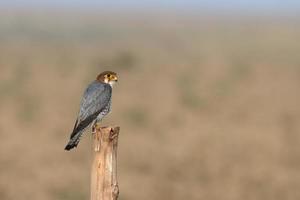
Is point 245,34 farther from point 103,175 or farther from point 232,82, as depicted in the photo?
point 103,175

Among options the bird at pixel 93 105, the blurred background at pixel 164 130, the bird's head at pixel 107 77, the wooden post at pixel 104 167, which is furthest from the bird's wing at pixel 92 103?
the blurred background at pixel 164 130

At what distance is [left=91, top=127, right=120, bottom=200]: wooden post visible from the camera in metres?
7.33

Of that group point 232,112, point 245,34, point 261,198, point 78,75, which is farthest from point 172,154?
point 245,34

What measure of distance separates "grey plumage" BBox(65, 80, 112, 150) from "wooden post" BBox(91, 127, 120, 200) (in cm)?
116

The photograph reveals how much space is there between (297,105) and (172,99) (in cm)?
325

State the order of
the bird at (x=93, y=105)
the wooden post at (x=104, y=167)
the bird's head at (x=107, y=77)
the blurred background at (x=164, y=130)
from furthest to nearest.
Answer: the blurred background at (x=164, y=130)
the bird's head at (x=107, y=77)
the bird at (x=93, y=105)
the wooden post at (x=104, y=167)

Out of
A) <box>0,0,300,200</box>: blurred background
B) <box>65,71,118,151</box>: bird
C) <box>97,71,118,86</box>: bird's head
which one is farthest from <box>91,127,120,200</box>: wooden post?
<box>0,0,300,200</box>: blurred background

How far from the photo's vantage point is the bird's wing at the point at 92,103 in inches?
348

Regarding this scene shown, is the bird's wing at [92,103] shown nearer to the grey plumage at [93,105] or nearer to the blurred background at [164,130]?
the grey plumage at [93,105]

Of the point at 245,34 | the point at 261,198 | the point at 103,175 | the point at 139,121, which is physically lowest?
the point at 103,175

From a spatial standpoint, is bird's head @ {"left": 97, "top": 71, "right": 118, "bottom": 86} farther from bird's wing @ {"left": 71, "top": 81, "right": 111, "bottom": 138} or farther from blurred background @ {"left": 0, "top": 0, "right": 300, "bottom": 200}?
blurred background @ {"left": 0, "top": 0, "right": 300, "bottom": 200}

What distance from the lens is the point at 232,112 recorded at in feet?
72.9

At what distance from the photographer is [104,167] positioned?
738 centimetres

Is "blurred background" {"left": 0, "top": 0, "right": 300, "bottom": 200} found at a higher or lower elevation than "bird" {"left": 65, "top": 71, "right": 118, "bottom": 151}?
higher
